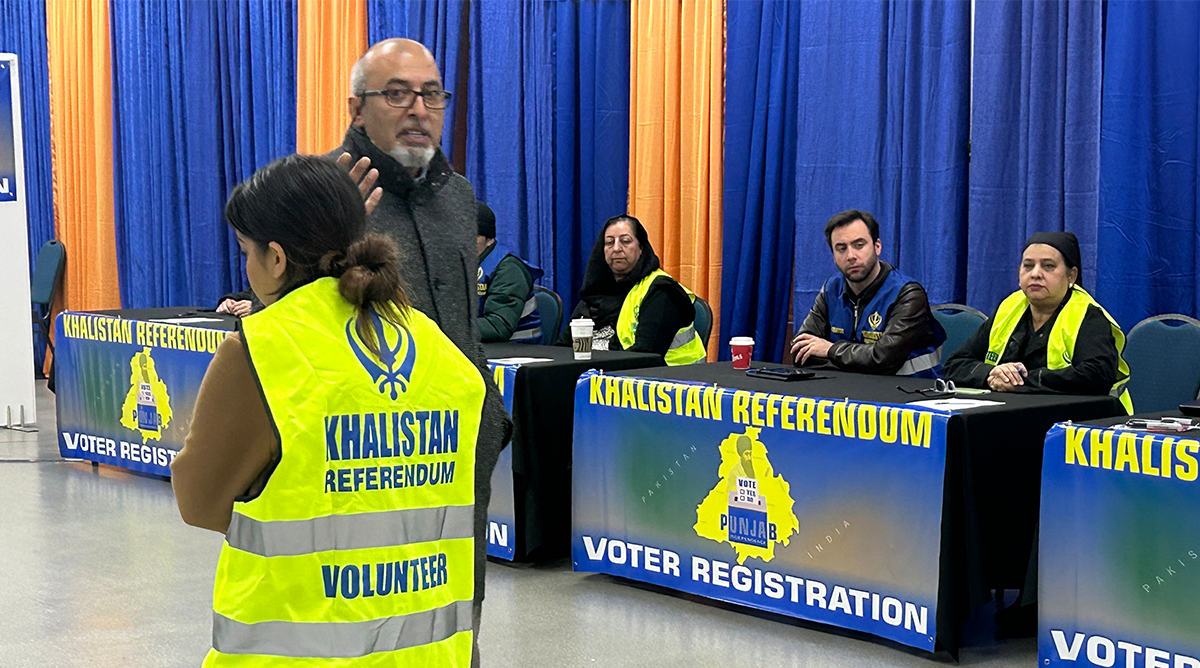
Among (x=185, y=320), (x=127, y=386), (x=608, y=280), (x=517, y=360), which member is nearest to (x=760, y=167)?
(x=608, y=280)

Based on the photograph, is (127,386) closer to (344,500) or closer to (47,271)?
(47,271)

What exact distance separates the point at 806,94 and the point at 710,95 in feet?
1.70

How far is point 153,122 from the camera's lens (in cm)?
843

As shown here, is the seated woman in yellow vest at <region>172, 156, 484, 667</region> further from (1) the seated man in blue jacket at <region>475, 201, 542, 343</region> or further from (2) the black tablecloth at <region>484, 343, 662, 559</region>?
(1) the seated man in blue jacket at <region>475, 201, 542, 343</region>

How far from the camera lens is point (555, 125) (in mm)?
6312

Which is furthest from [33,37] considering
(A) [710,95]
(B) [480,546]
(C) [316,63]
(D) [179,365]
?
(B) [480,546]

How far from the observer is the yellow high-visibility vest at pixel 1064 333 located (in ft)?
12.3

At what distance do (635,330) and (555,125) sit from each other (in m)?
1.70

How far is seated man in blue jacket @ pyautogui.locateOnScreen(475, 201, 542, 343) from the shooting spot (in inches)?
203

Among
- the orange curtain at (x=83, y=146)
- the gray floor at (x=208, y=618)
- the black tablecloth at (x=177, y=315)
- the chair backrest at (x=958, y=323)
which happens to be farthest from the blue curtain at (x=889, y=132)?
the orange curtain at (x=83, y=146)

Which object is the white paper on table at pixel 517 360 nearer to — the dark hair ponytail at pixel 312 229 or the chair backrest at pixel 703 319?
the chair backrest at pixel 703 319

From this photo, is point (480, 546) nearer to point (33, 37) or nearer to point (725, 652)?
point (725, 652)

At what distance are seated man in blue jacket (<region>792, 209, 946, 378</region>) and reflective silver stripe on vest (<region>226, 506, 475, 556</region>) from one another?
2813mm

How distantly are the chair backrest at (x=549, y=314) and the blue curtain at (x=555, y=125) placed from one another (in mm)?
668
